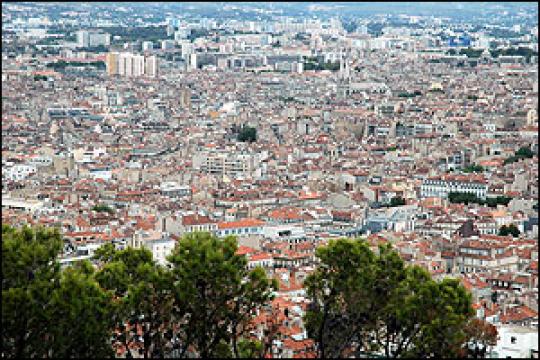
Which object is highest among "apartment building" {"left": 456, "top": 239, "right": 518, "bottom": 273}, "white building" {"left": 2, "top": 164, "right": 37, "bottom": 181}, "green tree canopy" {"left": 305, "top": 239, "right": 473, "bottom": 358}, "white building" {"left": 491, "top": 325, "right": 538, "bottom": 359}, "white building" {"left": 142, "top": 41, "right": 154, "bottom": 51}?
"white building" {"left": 142, "top": 41, "right": 154, "bottom": 51}

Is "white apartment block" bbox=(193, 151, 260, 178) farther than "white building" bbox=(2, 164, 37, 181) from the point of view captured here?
Yes

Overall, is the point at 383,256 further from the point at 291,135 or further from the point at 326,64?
the point at 326,64

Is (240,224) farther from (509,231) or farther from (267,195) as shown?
(267,195)

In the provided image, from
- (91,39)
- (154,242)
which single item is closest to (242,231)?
(154,242)

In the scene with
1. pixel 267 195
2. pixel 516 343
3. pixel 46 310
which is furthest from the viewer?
pixel 267 195

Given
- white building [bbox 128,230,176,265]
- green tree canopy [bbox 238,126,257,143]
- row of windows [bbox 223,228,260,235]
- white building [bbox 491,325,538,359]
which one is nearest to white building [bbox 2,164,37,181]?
green tree canopy [bbox 238,126,257,143]

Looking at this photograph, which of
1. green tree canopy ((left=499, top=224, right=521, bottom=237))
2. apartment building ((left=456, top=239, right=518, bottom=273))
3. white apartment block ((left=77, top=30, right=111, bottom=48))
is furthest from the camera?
white apartment block ((left=77, top=30, right=111, bottom=48))

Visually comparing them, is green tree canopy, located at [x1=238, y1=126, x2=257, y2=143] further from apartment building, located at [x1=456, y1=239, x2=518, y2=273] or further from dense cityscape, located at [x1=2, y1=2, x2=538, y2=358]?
apartment building, located at [x1=456, y1=239, x2=518, y2=273]

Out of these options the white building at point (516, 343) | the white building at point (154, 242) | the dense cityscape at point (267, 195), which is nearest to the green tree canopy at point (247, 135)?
the dense cityscape at point (267, 195)
